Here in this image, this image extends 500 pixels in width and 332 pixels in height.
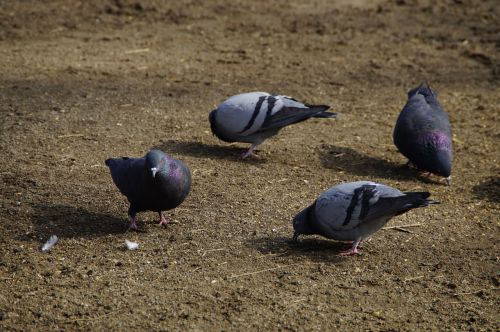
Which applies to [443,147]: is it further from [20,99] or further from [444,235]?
[20,99]

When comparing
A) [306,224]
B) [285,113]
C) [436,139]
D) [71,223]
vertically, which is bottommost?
[71,223]

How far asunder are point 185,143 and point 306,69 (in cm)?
251

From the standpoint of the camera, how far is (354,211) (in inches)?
200

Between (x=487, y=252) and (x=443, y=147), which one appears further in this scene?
(x=443, y=147)

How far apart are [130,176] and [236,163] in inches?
62.7

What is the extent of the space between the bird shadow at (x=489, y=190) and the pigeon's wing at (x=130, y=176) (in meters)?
2.75

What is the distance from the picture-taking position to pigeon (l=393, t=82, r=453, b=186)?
21.7ft

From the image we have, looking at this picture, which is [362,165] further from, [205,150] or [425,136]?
[205,150]

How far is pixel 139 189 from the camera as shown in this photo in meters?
5.28

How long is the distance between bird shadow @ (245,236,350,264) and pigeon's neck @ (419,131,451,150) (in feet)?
5.41

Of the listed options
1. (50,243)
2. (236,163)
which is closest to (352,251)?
(236,163)

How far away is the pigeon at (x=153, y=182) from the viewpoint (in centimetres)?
520

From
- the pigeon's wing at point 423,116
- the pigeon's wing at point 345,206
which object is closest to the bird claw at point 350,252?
the pigeon's wing at point 345,206

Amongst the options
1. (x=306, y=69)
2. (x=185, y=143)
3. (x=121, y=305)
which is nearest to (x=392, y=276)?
(x=121, y=305)
